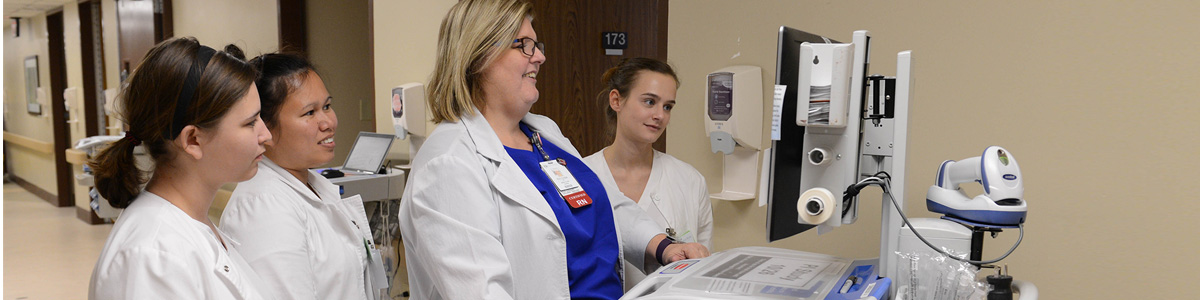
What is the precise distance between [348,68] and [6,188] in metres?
8.02

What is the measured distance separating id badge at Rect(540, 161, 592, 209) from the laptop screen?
252 centimetres

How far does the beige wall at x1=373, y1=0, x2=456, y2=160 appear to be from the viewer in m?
4.50

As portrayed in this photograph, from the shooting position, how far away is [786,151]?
1.50 metres

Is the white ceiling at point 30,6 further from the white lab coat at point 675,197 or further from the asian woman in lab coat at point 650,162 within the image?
the white lab coat at point 675,197

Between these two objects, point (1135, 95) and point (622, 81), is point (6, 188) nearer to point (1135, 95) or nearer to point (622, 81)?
point (622, 81)

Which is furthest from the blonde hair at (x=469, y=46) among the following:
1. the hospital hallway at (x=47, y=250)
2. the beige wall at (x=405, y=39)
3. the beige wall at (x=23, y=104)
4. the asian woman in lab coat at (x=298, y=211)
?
the beige wall at (x=23, y=104)

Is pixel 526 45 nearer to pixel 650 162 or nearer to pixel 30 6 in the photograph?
pixel 650 162

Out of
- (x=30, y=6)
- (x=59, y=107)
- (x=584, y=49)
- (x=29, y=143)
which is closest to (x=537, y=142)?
(x=584, y=49)

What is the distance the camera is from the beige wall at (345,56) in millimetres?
5461

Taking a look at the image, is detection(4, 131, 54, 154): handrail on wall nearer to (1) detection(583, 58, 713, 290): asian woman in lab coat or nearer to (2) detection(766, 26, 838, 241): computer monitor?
(1) detection(583, 58, 713, 290): asian woman in lab coat

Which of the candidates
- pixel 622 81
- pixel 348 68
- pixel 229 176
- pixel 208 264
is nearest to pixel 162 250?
pixel 208 264

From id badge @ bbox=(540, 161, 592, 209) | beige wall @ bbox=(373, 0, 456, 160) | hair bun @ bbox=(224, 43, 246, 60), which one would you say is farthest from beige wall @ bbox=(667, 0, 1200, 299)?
beige wall @ bbox=(373, 0, 456, 160)

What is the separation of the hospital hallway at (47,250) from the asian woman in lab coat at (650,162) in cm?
364

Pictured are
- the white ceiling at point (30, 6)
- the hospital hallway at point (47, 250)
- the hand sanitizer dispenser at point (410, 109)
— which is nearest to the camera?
the hand sanitizer dispenser at point (410, 109)
